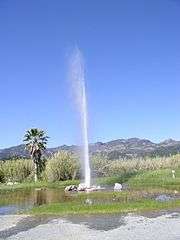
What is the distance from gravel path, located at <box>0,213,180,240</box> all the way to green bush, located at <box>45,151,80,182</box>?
167 feet

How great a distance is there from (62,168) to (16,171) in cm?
1164

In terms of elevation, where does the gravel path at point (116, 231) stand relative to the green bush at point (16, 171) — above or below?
below

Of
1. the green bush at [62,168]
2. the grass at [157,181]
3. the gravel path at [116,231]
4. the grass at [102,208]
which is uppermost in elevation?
the green bush at [62,168]

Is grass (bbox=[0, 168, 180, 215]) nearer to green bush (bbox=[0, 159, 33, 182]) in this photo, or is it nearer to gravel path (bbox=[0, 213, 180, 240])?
gravel path (bbox=[0, 213, 180, 240])

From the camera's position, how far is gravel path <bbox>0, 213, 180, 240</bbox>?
79.9ft

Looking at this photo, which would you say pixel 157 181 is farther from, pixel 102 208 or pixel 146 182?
pixel 102 208

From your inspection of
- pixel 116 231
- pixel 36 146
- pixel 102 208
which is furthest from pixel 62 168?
pixel 116 231

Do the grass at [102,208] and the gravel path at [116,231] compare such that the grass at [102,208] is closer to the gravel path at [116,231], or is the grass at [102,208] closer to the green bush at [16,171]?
the gravel path at [116,231]

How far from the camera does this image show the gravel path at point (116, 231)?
2434cm


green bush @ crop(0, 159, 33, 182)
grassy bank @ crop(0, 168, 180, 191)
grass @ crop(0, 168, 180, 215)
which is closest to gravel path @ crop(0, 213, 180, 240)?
grass @ crop(0, 168, 180, 215)

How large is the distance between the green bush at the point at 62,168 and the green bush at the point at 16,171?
28.0 ft

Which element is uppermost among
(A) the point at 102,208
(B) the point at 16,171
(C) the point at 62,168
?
(B) the point at 16,171

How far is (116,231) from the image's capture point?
26.0 metres

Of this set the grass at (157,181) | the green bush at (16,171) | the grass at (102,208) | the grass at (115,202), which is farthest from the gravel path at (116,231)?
the green bush at (16,171)
